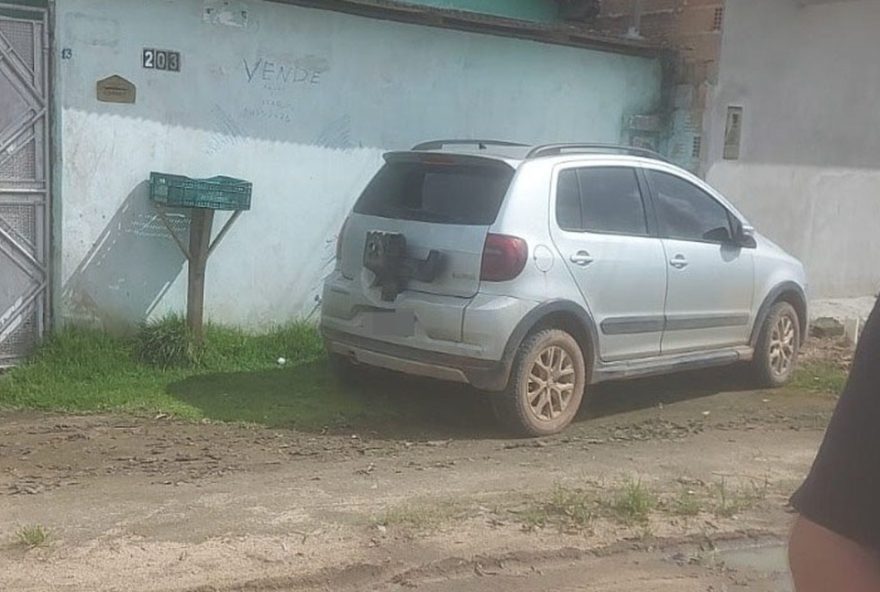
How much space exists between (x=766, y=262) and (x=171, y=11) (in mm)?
4899

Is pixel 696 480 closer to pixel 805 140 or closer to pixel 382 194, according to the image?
pixel 382 194

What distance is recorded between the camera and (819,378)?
9.15m

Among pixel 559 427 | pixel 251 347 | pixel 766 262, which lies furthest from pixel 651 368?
pixel 251 347

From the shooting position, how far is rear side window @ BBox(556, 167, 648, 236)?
269 inches

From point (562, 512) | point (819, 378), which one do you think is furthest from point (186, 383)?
point (819, 378)

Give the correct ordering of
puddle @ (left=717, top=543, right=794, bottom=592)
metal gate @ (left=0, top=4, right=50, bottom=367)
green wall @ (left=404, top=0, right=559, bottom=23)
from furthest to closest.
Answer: green wall @ (left=404, top=0, right=559, bottom=23) → metal gate @ (left=0, top=4, right=50, bottom=367) → puddle @ (left=717, top=543, right=794, bottom=592)

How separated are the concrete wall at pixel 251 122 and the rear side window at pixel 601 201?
262 centimetres

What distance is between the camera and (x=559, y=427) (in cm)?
688

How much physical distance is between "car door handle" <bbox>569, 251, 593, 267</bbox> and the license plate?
109 centimetres

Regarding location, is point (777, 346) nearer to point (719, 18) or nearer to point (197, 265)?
point (719, 18)

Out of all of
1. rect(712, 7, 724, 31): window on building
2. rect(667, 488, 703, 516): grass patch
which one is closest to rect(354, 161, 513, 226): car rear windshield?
rect(667, 488, 703, 516): grass patch

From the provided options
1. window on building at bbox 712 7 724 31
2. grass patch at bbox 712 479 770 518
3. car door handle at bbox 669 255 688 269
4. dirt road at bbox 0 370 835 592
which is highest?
window on building at bbox 712 7 724 31

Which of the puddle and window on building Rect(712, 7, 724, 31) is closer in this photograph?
the puddle

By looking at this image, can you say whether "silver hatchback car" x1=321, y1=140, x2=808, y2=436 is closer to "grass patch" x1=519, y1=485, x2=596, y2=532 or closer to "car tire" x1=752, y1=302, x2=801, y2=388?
"car tire" x1=752, y1=302, x2=801, y2=388
